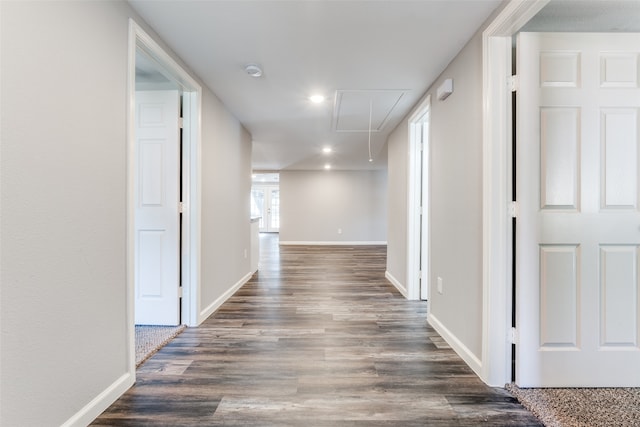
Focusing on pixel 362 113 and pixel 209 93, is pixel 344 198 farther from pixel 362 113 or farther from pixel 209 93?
pixel 209 93

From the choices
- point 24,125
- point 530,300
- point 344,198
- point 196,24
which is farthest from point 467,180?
point 344,198

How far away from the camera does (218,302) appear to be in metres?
2.96

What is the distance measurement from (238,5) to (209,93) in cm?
128

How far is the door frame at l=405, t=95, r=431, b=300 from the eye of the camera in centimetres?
329

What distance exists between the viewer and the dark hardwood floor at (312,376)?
1407 millimetres

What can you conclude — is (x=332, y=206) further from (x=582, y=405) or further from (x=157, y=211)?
(x=582, y=405)

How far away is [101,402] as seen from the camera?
1.42 m

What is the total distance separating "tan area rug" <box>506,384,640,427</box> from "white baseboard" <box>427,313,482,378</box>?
19 centimetres

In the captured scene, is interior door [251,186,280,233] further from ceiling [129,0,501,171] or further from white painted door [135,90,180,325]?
white painted door [135,90,180,325]

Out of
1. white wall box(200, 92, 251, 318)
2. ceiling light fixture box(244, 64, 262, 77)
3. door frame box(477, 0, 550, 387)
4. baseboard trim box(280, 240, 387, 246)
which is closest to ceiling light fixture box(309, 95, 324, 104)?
ceiling light fixture box(244, 64, 262, 77)

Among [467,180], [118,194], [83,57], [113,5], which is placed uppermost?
[113,5]

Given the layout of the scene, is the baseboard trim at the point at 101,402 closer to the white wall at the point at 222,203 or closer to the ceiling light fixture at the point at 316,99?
the white wall at the point at 222,203

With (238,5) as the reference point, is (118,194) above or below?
below

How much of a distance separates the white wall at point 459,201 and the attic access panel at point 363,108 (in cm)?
45
